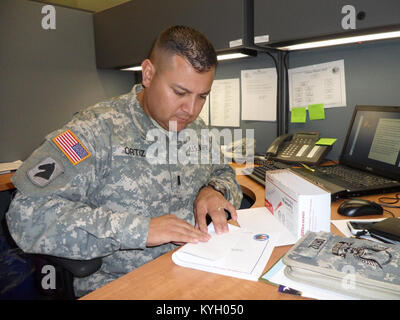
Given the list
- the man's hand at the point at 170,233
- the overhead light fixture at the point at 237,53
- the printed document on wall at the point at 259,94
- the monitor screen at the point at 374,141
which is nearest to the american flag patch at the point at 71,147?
the man's hand at the point at 170,233

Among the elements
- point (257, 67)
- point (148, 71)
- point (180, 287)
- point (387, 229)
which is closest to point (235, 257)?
point (180, 287)

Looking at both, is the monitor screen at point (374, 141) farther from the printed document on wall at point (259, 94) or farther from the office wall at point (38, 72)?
the office wall at point (38, 72)

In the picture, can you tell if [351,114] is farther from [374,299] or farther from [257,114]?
[374,299]

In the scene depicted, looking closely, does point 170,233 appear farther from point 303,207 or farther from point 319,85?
point 319,85

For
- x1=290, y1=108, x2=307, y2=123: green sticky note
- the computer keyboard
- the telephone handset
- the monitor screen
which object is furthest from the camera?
x1=290, y1=108, x2=307, y2=123: green sticky note

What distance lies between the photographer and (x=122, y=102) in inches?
38.8

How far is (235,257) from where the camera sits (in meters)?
0.64

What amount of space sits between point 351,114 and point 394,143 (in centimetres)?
33

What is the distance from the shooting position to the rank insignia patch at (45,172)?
707 millimetres

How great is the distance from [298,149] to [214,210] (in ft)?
2.42

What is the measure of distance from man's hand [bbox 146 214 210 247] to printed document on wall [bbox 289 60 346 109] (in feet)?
3.32

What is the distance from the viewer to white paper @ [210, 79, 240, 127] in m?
1.74

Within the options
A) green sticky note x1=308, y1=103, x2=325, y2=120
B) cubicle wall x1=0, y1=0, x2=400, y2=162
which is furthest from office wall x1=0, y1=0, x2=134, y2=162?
green sticky note x1=308, y1=103, x2=325, y2=120

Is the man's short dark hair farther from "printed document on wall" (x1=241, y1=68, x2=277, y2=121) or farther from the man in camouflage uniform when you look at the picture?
"printed document on wall" (x1=241, y1=68, x2=277, y2=121)
